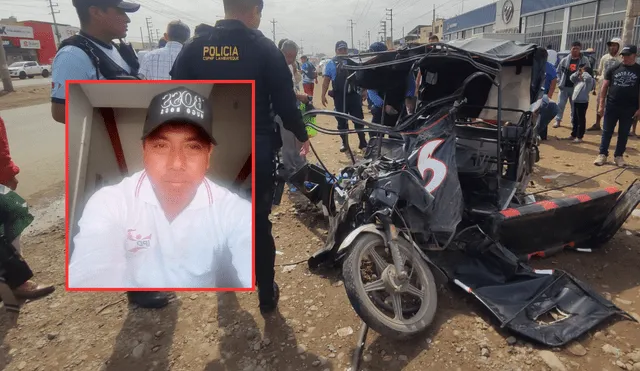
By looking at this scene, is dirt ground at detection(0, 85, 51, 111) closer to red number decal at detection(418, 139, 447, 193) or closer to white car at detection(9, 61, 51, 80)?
white car at detection(9, 61, 51, 80)

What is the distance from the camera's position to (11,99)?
1755 cm

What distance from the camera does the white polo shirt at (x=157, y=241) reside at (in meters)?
1.32

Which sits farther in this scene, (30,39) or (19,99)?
(30,39)

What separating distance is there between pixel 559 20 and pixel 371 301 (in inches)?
1206

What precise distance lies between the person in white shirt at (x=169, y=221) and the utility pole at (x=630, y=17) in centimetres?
1214

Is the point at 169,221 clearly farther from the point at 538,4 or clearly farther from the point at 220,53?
the point at 538,4

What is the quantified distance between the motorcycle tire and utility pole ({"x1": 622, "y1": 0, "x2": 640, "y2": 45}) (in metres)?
10.7

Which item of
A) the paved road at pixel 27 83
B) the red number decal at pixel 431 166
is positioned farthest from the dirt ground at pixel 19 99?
the red number decal at pixel 431 166

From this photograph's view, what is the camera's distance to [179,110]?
1310mm

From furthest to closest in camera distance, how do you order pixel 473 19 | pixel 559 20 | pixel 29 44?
pixel 29 44, pixel 473 19, pixel 559 20

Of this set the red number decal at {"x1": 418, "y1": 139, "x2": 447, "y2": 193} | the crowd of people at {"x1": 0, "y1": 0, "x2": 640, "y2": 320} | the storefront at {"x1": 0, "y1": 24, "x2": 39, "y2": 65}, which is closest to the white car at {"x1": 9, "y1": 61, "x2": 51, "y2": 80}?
the storefront at {"x1": 0, "y1": 24, "x2": 39, "y2": 65}

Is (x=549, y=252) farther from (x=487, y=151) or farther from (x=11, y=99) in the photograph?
(x=11, y=99)

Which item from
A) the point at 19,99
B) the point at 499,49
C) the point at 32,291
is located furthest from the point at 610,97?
the point at 19,99

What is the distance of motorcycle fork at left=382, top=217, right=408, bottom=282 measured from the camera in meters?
2.67
